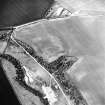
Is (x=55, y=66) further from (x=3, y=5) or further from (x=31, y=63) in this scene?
(x=3, y=5)

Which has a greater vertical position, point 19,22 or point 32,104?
point 19,22

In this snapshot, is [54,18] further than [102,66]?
Yes

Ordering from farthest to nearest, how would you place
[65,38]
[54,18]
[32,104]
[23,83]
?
1. [54,18]
2. [65,38]
3. [23,83]
4. [32,104]

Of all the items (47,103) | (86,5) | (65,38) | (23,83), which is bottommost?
(47,103)

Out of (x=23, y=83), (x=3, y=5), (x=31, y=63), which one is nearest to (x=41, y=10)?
(x=3, y=5)

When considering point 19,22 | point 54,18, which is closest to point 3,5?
point 19,22

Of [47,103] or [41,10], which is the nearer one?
[47,103]

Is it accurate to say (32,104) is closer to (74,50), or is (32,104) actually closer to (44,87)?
(44,87)

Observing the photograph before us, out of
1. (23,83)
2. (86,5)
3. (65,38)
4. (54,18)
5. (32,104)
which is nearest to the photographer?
(32,104)

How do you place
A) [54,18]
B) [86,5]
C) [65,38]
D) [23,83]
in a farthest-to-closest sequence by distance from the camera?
1. [86,5]
2. [54,18]
3. [65,38]
4. [23,83]

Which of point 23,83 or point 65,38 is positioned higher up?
point 65,38
